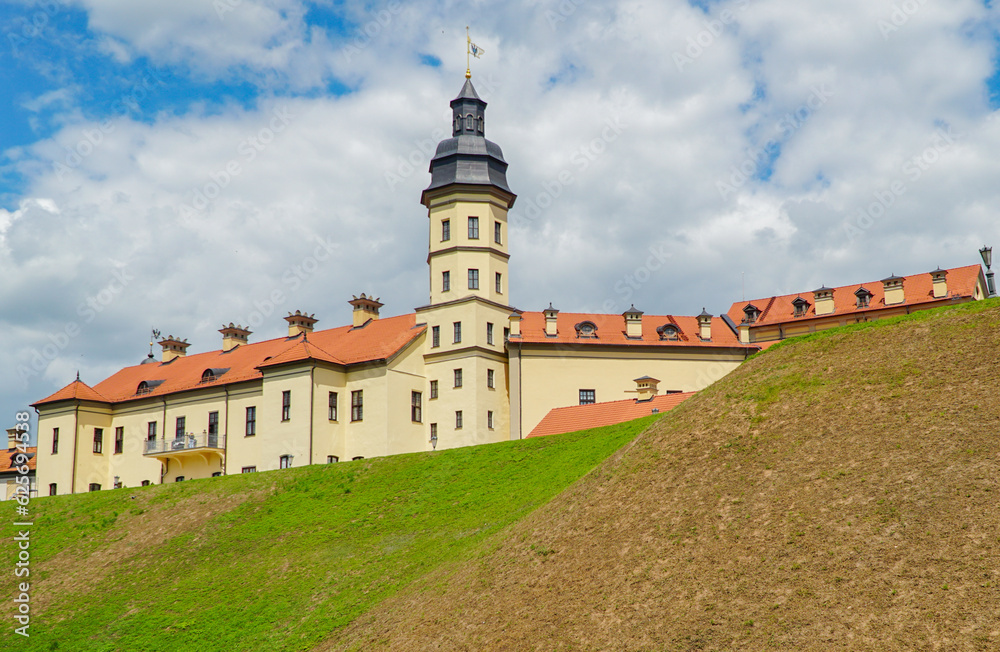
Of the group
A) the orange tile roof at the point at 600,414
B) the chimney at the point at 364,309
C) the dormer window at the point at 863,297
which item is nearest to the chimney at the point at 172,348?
the chimney at the point at 364,309

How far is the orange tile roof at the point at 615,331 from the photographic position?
52.5 metres

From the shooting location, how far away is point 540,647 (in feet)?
54.9

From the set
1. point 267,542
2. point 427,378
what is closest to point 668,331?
point 427,378

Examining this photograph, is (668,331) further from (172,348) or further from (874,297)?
(172,348)

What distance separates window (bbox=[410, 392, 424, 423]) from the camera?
5006 centimetres

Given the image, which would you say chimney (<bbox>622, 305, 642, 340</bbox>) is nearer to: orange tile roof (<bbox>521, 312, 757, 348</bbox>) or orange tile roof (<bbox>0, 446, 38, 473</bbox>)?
orange tile roof (<bbox>521, 312, 757, 348</bbox>)

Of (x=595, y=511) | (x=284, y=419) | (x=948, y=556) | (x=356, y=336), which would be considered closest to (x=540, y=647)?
(x=595, y=511)

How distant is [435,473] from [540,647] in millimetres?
17293

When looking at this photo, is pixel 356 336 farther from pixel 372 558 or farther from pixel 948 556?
pixel 948 556

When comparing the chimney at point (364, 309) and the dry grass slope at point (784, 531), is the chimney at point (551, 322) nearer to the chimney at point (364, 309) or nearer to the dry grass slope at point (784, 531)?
the chimney at point (364, 309)

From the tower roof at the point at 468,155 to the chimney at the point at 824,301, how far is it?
23.8m

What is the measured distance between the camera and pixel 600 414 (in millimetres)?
44062

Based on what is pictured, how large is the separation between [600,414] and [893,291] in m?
27.2

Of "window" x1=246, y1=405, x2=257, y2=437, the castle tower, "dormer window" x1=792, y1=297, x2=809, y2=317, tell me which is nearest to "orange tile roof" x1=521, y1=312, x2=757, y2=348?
the castle tower
